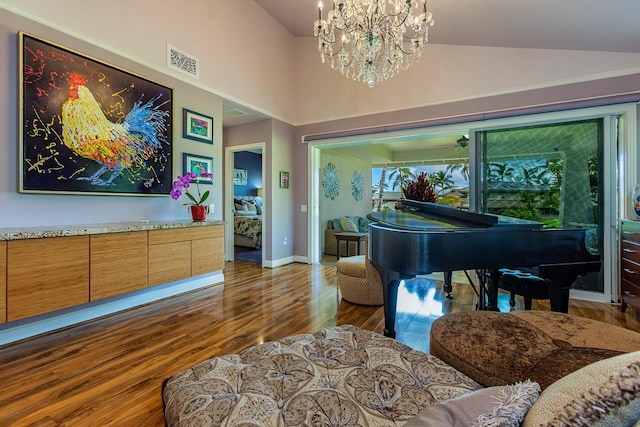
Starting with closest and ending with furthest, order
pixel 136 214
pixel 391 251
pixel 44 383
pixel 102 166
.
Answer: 1. pixel 44 383
2. pixel 391 251
3. pixel 102 166
4. pixel 136 214

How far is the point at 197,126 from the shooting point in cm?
371

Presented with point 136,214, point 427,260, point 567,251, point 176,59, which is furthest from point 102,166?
point 567,251

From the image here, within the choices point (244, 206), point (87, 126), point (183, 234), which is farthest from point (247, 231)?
point (87, 126)

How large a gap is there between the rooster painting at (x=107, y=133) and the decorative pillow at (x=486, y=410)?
322cm

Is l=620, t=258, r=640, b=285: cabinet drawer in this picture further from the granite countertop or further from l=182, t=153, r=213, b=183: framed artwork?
l=182, t=153, r=213, b=183: framed artwork

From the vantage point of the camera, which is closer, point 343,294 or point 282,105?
point 343,294

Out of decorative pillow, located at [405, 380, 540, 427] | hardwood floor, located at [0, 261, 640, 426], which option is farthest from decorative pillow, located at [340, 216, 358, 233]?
decorative pillow, located at [405, 380, 540, 427]

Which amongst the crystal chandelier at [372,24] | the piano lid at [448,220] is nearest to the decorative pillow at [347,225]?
the piano lid at [448,220]

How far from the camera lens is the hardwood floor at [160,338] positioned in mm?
1521

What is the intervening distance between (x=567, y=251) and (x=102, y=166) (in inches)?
154

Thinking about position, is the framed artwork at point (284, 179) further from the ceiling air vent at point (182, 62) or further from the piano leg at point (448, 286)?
the piano leg at point (448, 286)

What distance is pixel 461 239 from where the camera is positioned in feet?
6.33

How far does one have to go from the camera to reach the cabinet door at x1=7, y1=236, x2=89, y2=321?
2.02 meters

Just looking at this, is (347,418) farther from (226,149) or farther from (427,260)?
(226,149)
